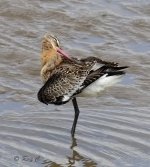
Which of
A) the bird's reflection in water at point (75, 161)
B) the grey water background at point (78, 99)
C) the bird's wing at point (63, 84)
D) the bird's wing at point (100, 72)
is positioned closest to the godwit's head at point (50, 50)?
the bird's wing at point (63, 84)

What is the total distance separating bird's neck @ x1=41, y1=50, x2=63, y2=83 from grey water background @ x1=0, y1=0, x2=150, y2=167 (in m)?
0.53

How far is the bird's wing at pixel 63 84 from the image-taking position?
22.4 ft

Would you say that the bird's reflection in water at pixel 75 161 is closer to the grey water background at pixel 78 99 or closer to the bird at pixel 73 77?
the grey water background at pixel 78 99

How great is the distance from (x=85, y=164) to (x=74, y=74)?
0.91 metres

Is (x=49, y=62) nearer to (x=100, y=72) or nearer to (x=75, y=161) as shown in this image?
(x=100, y=72)

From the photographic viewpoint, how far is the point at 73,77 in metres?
6.89

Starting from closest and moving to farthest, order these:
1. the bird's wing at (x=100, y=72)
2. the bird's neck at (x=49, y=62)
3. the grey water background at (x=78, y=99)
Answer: the grey water background at (x=78, y=99) → the bird's wing at (x=100, y=72) → the bird's neck at (x=49, y=62)

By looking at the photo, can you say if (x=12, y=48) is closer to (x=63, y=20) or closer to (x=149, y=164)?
(x=63, y=20)

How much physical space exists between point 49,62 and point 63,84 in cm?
30

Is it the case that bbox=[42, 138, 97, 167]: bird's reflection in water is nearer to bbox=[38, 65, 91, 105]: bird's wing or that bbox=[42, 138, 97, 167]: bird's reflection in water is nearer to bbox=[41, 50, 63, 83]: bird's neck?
bbox=[38, 65, 91, 105]: bird's wing

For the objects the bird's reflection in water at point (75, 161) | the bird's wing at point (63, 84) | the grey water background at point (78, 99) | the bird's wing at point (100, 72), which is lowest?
the bird's reflection in water at point (75, 161)

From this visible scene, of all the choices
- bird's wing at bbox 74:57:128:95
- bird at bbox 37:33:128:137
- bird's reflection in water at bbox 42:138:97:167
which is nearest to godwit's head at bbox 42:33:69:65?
bird at bbox 37:33:128:137

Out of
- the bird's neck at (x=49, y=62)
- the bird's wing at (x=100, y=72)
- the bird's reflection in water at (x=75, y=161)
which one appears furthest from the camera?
the bird's neck at (x=49, y=62)

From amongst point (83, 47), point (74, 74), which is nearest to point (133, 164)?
point (74, 74)
